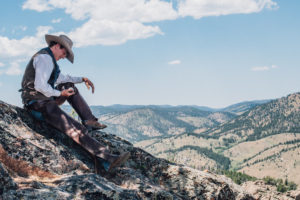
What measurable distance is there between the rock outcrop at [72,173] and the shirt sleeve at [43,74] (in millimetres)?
1519

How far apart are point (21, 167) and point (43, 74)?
300 centimetres

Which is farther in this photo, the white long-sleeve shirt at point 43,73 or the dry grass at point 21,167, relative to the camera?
the white long-sleeve shirt at point 43,73

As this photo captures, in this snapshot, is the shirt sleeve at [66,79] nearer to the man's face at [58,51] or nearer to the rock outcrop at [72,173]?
the man's face at [58,51]

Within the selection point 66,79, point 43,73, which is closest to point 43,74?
point 43,73

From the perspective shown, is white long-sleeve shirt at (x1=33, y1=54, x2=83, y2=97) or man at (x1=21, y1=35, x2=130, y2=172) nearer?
white long-sleeve shirt at (x1=33, y1=54, x2=83, y2=97)

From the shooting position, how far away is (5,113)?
1013cm

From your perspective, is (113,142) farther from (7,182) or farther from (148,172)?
(7,182)

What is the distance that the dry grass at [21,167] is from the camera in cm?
835

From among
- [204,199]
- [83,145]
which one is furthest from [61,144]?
[204,199]

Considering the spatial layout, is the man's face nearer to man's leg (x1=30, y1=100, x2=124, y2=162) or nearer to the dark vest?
the dark vest

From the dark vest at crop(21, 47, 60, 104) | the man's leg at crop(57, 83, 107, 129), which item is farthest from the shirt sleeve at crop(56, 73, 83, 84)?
the dark vest at crop(21, 47, 60, 104)

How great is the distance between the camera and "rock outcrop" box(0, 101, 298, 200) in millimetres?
7609

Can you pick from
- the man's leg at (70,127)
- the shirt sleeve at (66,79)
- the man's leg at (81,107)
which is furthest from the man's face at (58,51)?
the man's leg at (70,127)

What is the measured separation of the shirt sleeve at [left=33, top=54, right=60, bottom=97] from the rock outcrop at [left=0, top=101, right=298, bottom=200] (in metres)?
1.52
